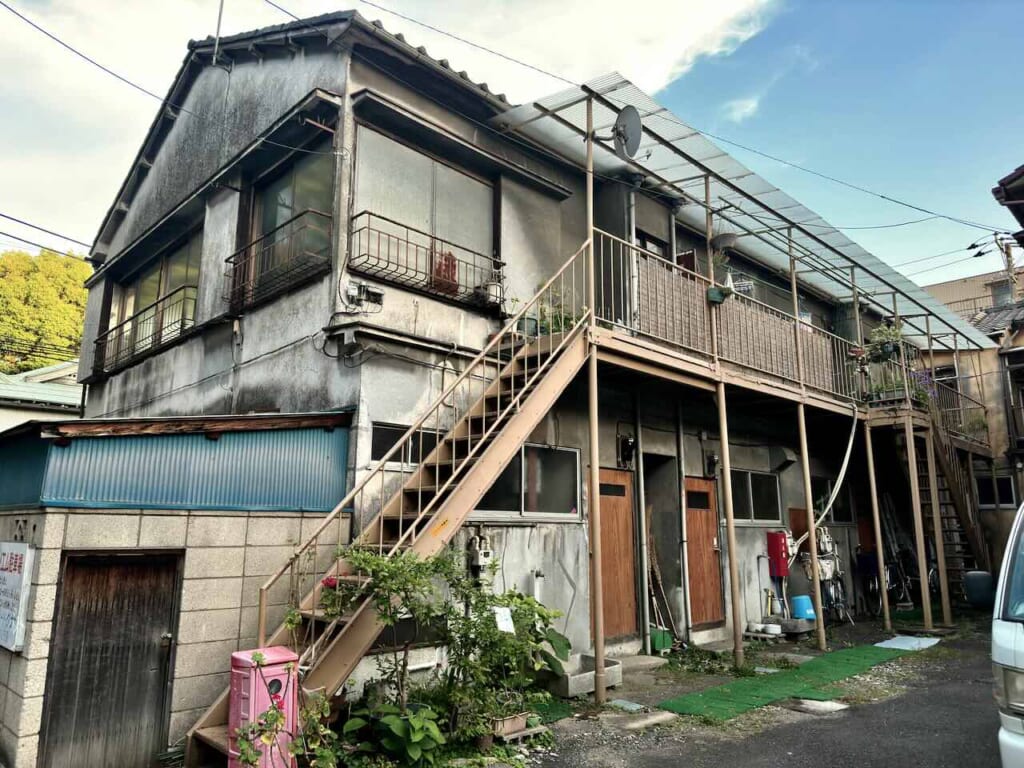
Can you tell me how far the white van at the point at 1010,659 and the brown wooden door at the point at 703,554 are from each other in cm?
628

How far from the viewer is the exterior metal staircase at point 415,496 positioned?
5.19 meters

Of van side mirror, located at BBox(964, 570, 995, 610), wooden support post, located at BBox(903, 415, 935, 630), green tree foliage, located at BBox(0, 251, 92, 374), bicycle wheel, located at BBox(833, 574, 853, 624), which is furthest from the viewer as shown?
green tree foliage, located at BBox(0, 251, 92, 374)

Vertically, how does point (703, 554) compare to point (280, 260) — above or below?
below

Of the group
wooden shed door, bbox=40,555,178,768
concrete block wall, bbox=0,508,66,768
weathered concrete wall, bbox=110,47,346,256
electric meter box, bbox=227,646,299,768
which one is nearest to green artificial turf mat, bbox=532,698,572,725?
electric meter box, bbox=227,646,299,768

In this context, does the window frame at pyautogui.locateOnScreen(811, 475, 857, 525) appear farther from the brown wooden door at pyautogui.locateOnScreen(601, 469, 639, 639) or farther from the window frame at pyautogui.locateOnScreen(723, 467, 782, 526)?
the brown wooden door at pyautogui.locateOnScreen(601, 469, 639, 639)

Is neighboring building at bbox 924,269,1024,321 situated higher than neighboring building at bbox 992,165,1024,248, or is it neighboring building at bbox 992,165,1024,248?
neighboring building at bbox 924,269,1024,321

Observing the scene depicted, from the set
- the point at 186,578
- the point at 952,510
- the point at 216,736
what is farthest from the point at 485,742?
the point at 952,510

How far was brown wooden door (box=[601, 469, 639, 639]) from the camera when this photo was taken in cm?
912

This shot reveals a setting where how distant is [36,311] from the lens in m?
27.6

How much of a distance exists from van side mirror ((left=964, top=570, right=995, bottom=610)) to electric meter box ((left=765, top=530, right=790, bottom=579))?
22.6 ft

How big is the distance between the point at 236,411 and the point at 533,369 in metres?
3.83

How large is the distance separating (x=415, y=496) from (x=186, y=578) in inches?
83.0

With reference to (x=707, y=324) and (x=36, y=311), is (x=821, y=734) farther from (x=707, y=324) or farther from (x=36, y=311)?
(x=36, y=311)

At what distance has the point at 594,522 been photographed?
275 inches
